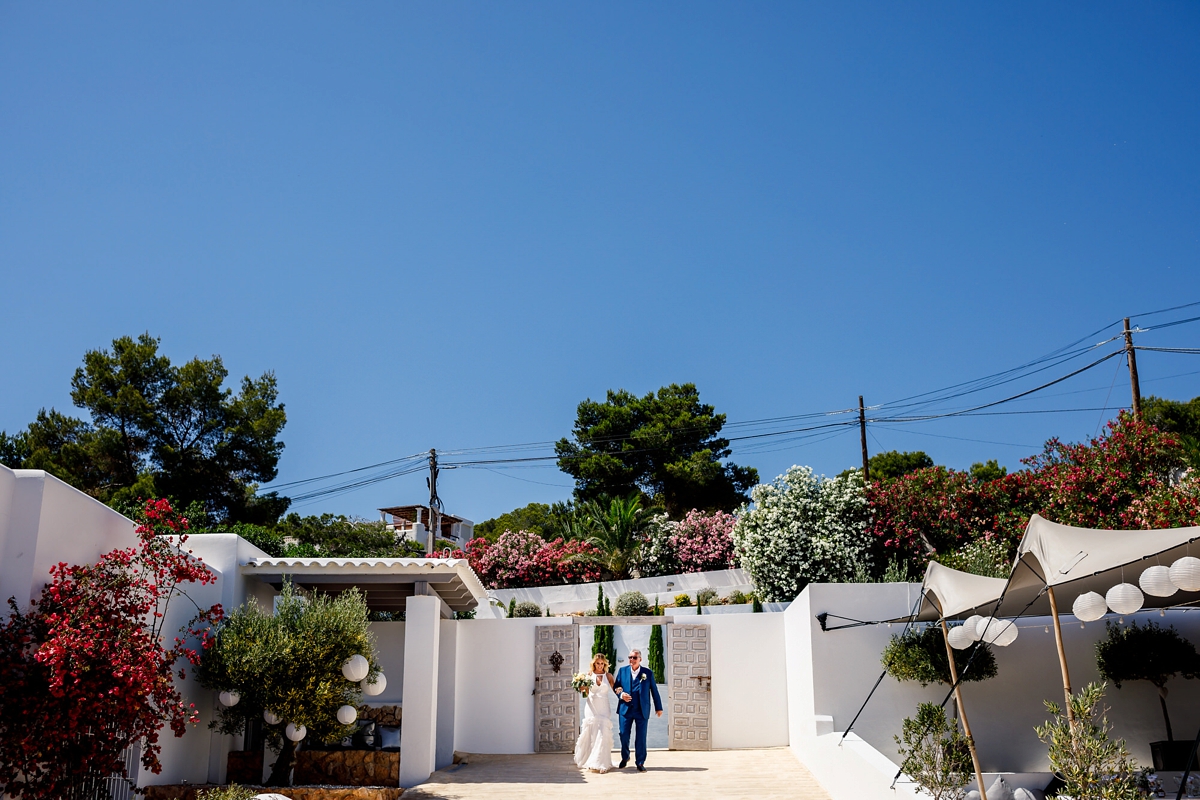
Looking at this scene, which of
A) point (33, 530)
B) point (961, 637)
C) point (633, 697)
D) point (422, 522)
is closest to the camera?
point (33, 530)

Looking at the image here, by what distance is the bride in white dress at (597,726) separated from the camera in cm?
1218

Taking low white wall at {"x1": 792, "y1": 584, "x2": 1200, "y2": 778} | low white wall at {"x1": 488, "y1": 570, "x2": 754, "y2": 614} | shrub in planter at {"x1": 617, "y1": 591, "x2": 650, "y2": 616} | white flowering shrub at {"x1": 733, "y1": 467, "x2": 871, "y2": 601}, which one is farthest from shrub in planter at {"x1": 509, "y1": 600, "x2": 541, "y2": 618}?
low white wall at {"x1": 792, "y1": 584, "x2": 1200, "y2": 778}

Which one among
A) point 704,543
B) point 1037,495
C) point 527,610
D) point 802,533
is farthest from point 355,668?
point 704,543

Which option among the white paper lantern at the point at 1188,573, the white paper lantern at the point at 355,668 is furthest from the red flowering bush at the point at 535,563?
the white paper lantern at the point at 1188,573

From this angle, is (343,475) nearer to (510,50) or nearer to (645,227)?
(645,227)

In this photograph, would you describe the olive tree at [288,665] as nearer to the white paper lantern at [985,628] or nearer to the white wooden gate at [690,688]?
the white wooden gate at [690,688]

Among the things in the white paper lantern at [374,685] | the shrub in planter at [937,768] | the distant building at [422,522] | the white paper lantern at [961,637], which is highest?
the distant building at [422,522]

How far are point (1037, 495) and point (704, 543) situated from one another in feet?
32.9

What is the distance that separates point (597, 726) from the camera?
12.4m

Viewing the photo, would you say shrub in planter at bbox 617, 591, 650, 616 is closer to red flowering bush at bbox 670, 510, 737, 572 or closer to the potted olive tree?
red flowering bush at bbox 670, 510, 737, 572

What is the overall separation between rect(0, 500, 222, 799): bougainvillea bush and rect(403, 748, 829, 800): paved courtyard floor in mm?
3431

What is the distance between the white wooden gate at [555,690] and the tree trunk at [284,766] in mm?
4639

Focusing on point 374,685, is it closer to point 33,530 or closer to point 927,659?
point 33,530

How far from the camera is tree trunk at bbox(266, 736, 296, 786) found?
10352mm
